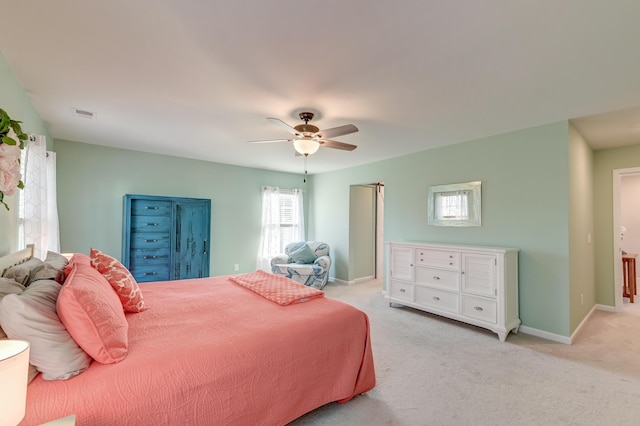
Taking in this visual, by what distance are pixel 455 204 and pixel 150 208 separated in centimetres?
455

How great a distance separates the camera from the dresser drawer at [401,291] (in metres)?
4.04

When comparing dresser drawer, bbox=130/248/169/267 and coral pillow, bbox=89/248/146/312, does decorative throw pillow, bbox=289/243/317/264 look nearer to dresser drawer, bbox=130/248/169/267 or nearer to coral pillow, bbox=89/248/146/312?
dresser drawer, bbox=130/248/169/267

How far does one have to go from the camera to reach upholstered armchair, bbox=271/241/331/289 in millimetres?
5121

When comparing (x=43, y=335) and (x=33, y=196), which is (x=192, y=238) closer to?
(x=33, y=196)

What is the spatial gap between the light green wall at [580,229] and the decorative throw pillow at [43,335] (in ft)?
13.9

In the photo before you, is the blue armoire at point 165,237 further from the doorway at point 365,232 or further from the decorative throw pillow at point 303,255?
the doorway at point 365,232

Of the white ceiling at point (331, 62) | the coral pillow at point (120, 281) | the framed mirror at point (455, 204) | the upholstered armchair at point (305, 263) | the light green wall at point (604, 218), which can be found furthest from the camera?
the upholstered armchair at point (305, 263)

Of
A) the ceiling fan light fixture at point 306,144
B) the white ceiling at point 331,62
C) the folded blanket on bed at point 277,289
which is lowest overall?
the folded blanket on bed at point 277,289

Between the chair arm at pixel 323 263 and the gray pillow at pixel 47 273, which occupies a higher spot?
the gray pillow at pixel 47 273

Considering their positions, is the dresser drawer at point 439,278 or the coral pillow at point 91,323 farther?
the dresser drawer at point 439,278

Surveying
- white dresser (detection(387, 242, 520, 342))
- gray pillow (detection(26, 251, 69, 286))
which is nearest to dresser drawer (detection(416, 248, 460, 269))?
white dresser (detection(387, 242, 520, 342))

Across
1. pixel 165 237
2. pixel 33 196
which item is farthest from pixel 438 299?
pixel 33 196

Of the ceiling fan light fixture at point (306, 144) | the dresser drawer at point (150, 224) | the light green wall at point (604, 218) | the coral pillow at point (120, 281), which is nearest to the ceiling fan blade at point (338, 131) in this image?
the ceiling fan light fixture at point (306, 144)

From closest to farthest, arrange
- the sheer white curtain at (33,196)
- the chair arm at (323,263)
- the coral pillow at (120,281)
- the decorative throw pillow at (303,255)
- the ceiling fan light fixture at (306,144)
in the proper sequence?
the coral pillow at (120,281) < the sheer white curtain at (33,196) < the ceiling fan light fixture at (306,144) < the chair arm at (323,263) < the decorative throw pillow at (303,255)
